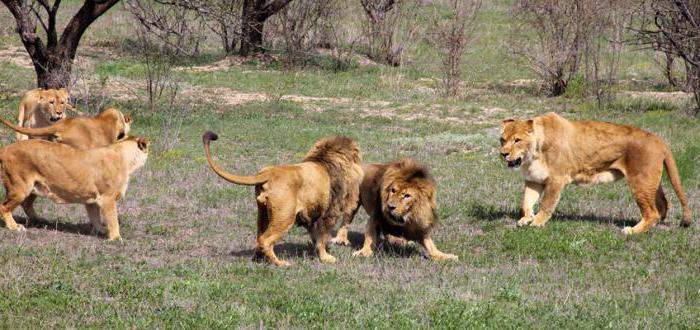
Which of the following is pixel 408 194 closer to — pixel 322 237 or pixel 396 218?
pixel 396 218

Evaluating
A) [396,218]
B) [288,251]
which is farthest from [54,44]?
[396,218]

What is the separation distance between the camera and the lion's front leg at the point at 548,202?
1070cm

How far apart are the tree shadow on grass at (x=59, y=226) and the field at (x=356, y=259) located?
0.15ft

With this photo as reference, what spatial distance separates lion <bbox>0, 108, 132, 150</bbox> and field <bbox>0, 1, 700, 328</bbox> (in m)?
0.83

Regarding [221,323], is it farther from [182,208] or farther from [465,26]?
[465,26]

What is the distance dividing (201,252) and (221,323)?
3022 millimetres

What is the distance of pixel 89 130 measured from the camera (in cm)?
1200

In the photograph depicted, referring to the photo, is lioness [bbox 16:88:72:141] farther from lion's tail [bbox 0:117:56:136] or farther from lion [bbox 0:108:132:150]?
lion's tail [bbox 0:117:56:136]

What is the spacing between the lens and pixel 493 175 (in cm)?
1475

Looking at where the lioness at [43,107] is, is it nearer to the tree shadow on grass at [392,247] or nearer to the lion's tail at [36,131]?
the lion's tail at [36,131]

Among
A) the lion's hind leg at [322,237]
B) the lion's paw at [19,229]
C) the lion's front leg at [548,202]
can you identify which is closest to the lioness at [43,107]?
the lion's paw at [19,229]

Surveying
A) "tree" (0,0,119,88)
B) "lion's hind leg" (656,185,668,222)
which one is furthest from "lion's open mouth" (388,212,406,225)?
"tree" (0,0,119,88)

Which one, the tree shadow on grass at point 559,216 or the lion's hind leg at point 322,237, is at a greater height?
the lion's hind leg at point 322,237

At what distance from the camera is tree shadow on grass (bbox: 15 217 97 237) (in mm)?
10305
